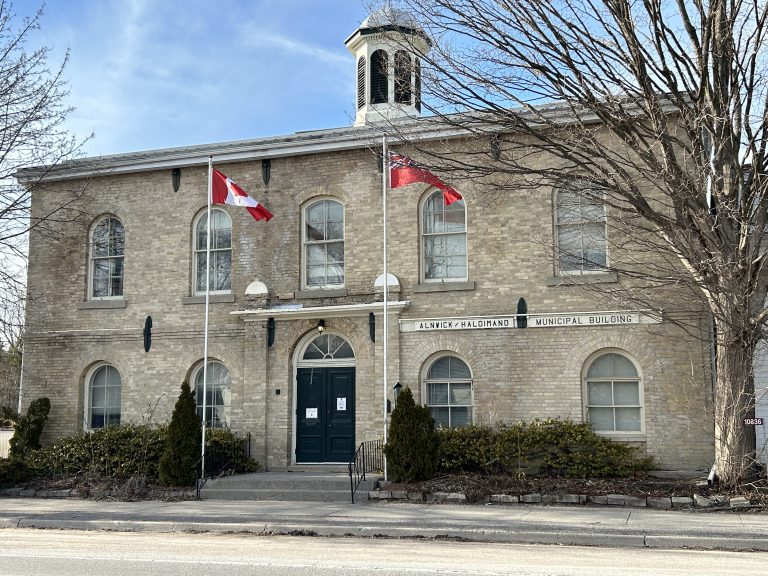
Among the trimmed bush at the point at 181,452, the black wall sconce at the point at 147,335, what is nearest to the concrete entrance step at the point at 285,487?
the trimmed bush at the point at 181,452

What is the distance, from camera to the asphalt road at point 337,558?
Answer: 872 cm

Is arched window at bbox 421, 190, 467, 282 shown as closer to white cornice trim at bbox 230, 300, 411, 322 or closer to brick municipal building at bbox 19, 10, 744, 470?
brick municipal building at bbox 19, 10, 744, 470

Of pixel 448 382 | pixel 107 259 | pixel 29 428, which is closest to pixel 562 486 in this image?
pixel 448 382

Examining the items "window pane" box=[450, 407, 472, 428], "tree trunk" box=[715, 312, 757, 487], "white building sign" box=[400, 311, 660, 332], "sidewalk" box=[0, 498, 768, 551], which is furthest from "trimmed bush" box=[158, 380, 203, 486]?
"tree trunk" box=[715, 312, 757, 487]

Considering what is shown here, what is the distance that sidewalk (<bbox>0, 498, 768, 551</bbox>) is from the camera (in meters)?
10.8

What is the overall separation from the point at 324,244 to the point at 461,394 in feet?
14.9

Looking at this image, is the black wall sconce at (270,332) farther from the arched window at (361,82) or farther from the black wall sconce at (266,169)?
the arched window at (361,82)

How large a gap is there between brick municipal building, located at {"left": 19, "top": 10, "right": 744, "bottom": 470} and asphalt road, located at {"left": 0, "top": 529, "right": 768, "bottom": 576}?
5959 mm

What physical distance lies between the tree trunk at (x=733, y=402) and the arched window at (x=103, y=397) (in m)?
13.3

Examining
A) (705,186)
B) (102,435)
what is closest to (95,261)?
(102,435)

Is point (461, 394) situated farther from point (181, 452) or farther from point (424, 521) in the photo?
point (181, 452)

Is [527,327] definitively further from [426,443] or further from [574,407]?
[426,443]

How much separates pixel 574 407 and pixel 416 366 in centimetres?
332

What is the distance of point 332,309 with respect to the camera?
696 inches
